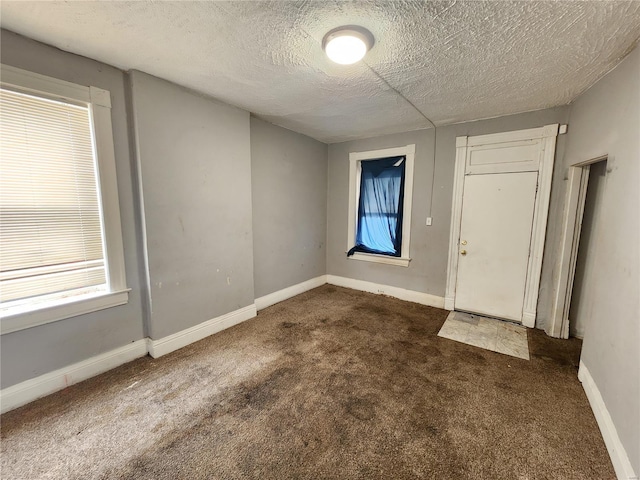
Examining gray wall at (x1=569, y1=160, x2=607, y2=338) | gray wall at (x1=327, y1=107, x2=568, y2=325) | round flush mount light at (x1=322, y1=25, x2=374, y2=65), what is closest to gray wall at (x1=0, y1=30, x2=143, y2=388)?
round flush mount light at (x1=322, y1=25, x2=374, y2=65)

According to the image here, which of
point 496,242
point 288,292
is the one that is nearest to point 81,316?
point 288,292

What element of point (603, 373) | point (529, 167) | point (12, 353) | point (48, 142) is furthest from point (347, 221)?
point (12, 353)

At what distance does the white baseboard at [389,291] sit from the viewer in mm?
3614

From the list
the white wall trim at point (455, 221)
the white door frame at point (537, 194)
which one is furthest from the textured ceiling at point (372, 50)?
the white wall trim at point (455, 221)

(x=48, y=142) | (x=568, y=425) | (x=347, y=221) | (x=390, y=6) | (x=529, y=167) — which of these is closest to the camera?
(x=390, y=6)

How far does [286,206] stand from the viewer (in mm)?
3688

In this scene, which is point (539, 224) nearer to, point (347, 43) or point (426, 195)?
point (426, 195)

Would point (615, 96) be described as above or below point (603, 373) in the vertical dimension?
above

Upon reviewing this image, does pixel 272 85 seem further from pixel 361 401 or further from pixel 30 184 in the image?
pixel 361 401

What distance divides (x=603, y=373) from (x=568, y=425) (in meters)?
0.41

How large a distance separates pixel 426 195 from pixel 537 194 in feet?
3.86

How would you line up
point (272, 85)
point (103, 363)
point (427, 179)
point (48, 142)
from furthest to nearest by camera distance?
point (427, 179) → point (272, 85) → point (103, 363) → point (48, 142)

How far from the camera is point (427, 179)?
352cm

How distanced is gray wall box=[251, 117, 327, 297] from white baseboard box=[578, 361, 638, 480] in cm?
316
